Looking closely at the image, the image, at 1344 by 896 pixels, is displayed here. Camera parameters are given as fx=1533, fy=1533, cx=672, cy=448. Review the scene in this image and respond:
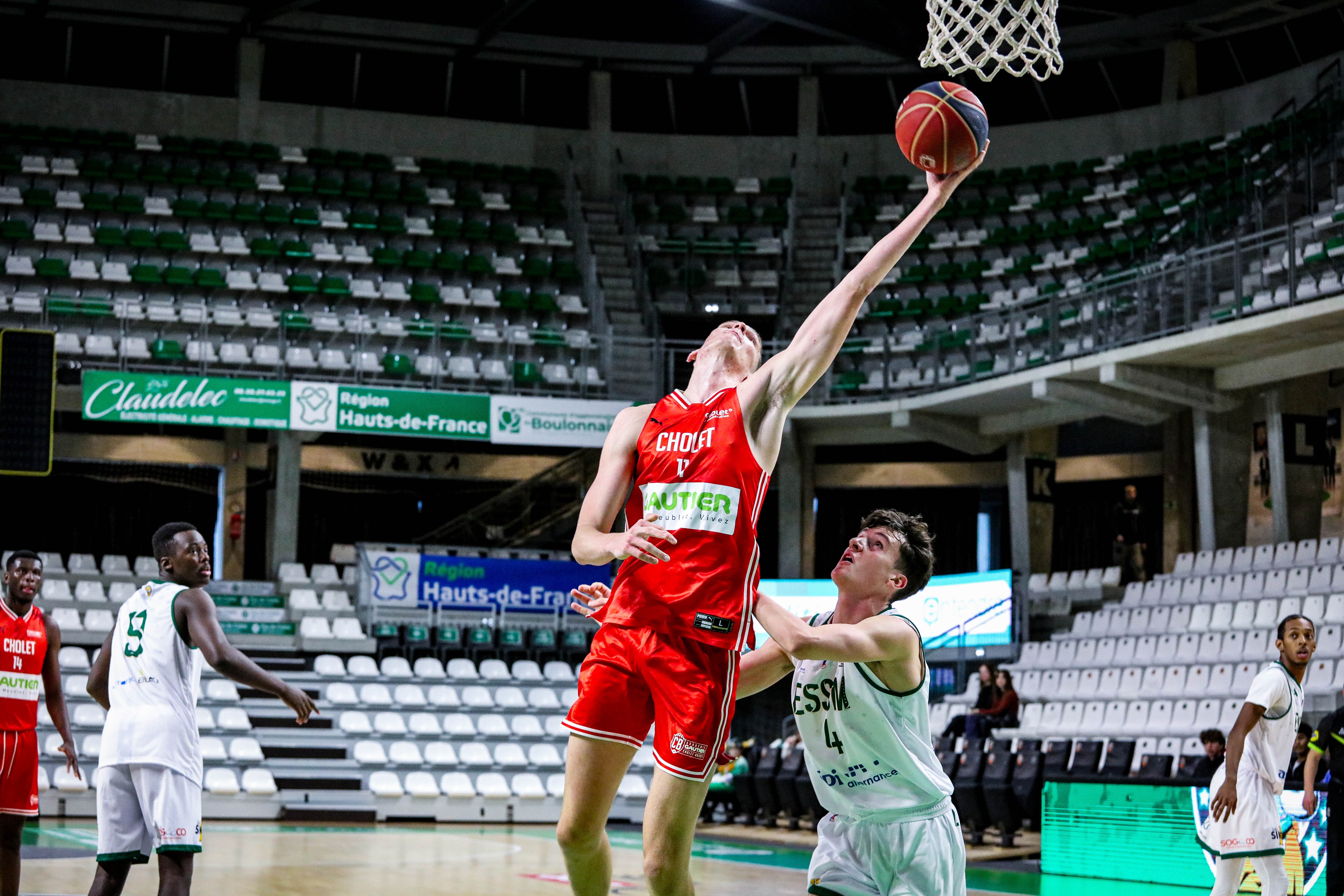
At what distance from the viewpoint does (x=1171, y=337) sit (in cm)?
1794

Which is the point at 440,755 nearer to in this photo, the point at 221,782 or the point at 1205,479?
the point at 221,782

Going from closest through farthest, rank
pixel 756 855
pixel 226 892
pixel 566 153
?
pixel 226 892 < pixel 756 855 < pixel 566 153

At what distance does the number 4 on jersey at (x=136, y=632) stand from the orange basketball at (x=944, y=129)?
3385mm

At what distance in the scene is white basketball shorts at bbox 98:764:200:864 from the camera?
18.3 feet

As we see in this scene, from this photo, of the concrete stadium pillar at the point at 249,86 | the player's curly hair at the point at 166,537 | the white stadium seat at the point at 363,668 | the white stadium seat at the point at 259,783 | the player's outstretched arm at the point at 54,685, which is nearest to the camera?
the player's curly hair at the point at 166,537

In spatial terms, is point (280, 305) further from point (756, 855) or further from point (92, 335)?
point (756, 855)

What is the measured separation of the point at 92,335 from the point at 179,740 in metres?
17.0

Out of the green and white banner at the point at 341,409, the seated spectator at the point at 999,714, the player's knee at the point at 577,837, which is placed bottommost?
the seated spectator at the point at 999,714

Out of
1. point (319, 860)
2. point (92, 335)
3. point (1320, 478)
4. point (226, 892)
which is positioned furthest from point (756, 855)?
point (92, 335)

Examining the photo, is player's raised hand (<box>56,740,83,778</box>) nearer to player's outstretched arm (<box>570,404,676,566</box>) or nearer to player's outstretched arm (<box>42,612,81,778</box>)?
player's outstretched arm (<box>42,612,81,778</box>)

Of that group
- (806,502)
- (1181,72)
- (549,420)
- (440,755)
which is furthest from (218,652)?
(1181,72)

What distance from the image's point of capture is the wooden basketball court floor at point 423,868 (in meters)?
9.74

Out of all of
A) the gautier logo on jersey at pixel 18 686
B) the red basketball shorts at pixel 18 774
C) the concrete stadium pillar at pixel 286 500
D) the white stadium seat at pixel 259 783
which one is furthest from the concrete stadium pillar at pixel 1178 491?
the red basketball shorts at pixel 18 774

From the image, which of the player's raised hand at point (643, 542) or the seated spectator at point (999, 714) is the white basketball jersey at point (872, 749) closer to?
the player's raised hand at point (643, 542)
